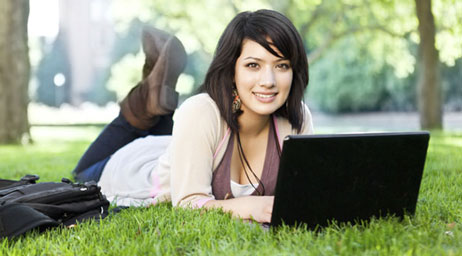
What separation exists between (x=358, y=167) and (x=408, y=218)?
53cm

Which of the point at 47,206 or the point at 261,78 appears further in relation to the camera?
the point at 261,78

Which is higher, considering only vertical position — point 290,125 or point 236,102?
point 236,102

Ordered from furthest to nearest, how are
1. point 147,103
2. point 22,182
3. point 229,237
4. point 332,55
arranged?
point 332,55 → point 147,103 → point 22,182 → point 229,237

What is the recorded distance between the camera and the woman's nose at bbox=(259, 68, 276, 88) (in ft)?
9.23

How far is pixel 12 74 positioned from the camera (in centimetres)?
972

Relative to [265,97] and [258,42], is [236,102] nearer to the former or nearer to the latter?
[265,97]

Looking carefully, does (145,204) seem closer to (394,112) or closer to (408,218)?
(408,218)

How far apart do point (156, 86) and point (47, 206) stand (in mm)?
2169

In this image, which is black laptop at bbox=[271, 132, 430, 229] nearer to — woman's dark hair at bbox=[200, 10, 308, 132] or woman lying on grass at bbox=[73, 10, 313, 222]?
woman lying on grass at bbox=[73, 10, 313, 222]

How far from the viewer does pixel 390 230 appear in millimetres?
2287

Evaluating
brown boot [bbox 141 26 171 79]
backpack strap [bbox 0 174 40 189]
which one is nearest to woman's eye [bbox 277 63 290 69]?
backpack strap [bbox 0 174 40 189]

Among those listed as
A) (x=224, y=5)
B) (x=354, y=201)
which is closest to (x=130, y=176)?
(x=354, y=201)

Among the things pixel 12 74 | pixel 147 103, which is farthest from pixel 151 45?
pixel 12 74

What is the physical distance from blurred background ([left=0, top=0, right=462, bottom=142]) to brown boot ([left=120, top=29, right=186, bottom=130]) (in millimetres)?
209
